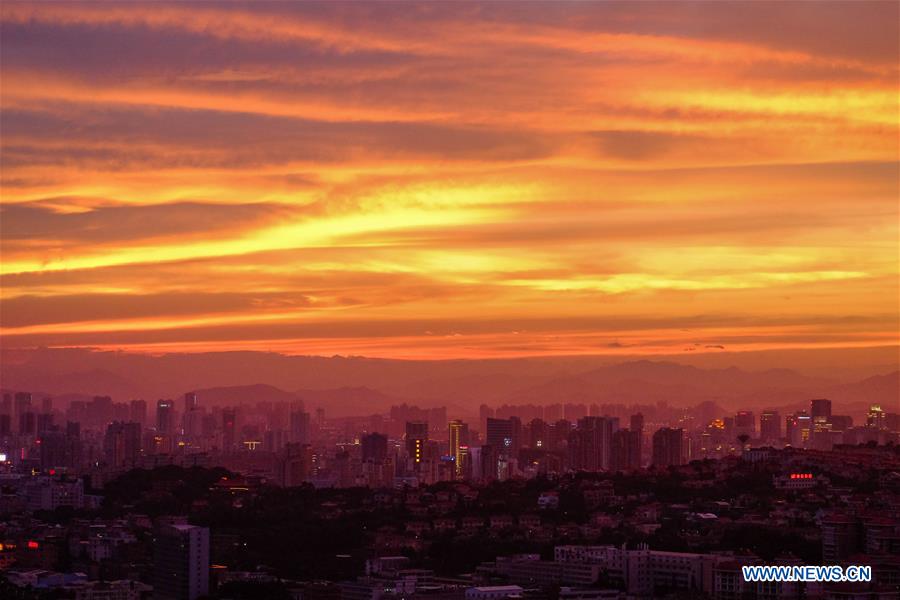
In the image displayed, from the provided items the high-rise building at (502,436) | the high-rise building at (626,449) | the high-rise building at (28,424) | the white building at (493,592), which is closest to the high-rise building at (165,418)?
the high-rise building at (28,424)

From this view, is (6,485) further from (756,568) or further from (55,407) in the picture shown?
(55,407)

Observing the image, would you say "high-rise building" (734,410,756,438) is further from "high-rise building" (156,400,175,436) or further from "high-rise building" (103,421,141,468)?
"high-rise building" (156,400,175,436)

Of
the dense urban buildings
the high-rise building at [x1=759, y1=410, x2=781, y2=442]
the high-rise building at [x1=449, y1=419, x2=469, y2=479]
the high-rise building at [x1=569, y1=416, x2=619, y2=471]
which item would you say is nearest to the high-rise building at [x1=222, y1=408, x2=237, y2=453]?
the dense urban buildings

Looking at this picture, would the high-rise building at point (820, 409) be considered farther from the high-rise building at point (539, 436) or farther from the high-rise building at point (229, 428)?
the high-rise building at point (229, 428)

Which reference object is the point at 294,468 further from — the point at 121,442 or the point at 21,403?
the point at 21,403

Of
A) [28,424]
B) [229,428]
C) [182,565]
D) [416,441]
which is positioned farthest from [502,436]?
[182,565]

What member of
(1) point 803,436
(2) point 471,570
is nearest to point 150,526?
(2) point 471,570
